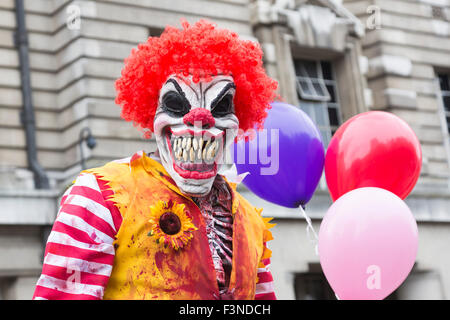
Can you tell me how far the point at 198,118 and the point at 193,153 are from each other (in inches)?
5.8

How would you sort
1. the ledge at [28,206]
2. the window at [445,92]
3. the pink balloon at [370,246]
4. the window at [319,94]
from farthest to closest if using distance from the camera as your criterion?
the window at [445,92] < the window at [319,94] < the ledge at [28,206] < the pink balloon at [370,246]

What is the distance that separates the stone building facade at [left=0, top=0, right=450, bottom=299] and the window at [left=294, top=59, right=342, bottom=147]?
21mm

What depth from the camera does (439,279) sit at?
37.4 ft

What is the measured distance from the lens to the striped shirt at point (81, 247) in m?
2.90

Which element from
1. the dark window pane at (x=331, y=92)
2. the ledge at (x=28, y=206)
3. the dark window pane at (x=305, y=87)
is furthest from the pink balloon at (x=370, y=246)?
the dark window pane at (x=331, y=92)

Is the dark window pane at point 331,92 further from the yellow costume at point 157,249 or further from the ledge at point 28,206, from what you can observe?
the yellow costume at point 157,249

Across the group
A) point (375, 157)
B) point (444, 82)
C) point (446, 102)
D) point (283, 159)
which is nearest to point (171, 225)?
point (283, 159)

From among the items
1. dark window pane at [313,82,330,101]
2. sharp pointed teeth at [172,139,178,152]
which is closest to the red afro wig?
sharp pointed teeth at [172,139,178,152]

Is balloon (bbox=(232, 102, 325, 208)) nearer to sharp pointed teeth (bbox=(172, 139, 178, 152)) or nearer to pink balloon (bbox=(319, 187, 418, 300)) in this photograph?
pink balloon (bbox=(319, 187, 418, 300))

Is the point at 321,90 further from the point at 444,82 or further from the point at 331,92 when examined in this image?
the point at 444,82

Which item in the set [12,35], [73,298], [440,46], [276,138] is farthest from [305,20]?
[73,298]

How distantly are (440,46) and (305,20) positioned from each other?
2897mm
